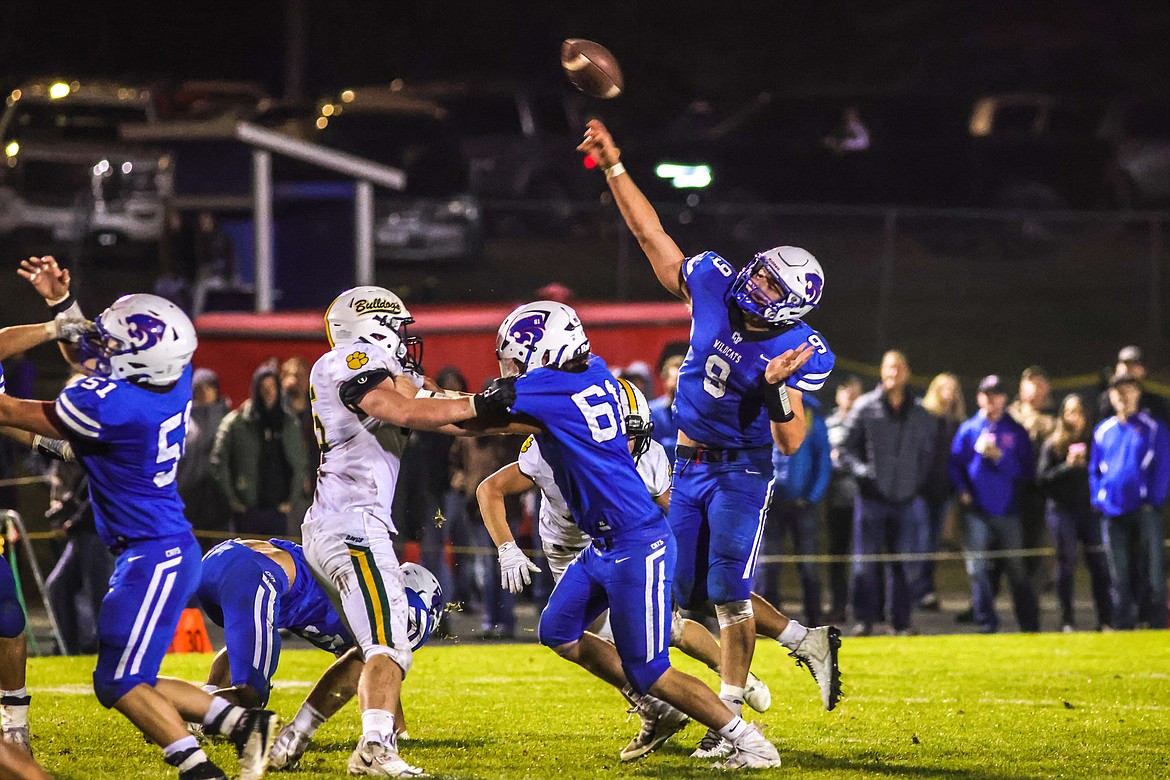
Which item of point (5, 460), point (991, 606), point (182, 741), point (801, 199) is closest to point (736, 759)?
point (182, 741)

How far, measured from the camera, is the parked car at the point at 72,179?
19.1 m

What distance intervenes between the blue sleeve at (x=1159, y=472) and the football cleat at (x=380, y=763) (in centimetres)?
735

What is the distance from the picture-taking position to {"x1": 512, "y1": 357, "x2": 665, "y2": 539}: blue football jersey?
6133 mm

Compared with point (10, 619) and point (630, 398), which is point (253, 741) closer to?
point (10, 619)

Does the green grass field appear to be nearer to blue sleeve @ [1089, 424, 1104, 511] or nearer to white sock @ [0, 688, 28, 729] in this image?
white sock @ [0, 688, 28, 729]

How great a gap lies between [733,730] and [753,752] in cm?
14

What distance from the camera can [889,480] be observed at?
1198 cm

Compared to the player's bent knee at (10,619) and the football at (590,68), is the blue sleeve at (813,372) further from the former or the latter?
the player's bent knee at (10,619)

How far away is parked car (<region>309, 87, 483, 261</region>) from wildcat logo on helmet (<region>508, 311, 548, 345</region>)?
15066mm

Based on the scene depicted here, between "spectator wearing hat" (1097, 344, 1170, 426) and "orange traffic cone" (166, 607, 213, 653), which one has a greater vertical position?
"spectator wearing hat" (1097, 344, 1170, 426)

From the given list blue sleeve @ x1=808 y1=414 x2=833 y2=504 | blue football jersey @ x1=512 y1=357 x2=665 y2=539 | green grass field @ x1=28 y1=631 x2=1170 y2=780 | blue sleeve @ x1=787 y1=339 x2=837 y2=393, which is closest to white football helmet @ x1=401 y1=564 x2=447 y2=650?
green grass field @ x1=28 y1=631 x2=1170 y2=780

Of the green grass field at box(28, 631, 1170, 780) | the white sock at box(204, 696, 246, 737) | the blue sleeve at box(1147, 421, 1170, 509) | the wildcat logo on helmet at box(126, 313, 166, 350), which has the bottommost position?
the green grass field at box(28, 631, 1170, 780)

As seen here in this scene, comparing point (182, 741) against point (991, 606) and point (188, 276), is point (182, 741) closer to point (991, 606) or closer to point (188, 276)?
point (991, 606)

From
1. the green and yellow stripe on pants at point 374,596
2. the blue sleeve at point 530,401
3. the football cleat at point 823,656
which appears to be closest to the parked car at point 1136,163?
the football cleat at point 823,656
